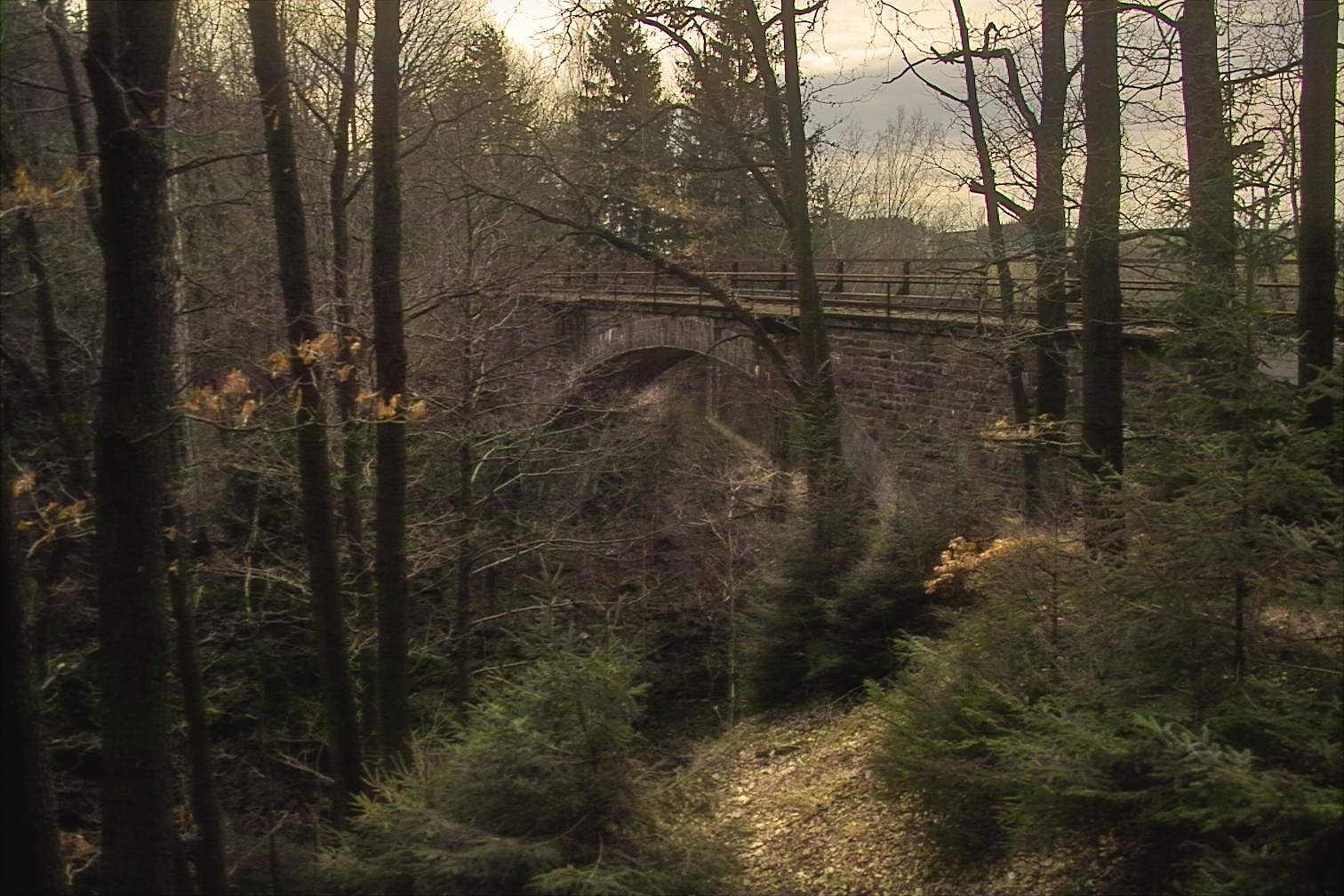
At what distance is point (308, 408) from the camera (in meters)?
7.59

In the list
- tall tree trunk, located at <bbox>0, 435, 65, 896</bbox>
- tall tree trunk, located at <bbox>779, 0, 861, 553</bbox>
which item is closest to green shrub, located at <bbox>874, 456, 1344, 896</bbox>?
tall tree trunk, located at <bbox>0, 435, 65, 896</bbox>

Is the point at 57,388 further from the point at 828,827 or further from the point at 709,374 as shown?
the point at 709,374

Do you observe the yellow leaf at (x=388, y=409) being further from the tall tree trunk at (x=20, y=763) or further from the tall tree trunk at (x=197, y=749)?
the tall tree trunk at (x=197, y=749)

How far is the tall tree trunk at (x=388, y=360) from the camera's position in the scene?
331 inches

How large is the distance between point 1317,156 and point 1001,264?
321 cm

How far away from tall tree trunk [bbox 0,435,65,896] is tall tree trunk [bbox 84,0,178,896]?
0.28 metres

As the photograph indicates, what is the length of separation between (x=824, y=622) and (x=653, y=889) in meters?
6.01

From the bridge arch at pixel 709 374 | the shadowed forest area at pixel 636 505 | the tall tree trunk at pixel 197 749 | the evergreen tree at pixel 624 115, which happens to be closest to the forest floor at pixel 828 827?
the shadowed forest area at pixel 636 505

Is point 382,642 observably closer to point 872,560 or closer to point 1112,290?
point 872,560

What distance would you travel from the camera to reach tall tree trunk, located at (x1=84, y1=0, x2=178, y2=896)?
17.8 feet

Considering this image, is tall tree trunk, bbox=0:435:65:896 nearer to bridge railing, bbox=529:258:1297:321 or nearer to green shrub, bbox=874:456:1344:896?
green shrub, bbox=874:456:1344:896

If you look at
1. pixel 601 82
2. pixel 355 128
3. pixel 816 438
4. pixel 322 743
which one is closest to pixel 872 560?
pixel 816 438

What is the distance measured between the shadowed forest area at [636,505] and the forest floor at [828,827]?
A: 43mm

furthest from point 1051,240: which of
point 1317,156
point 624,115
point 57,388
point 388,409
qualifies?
point 57,388
